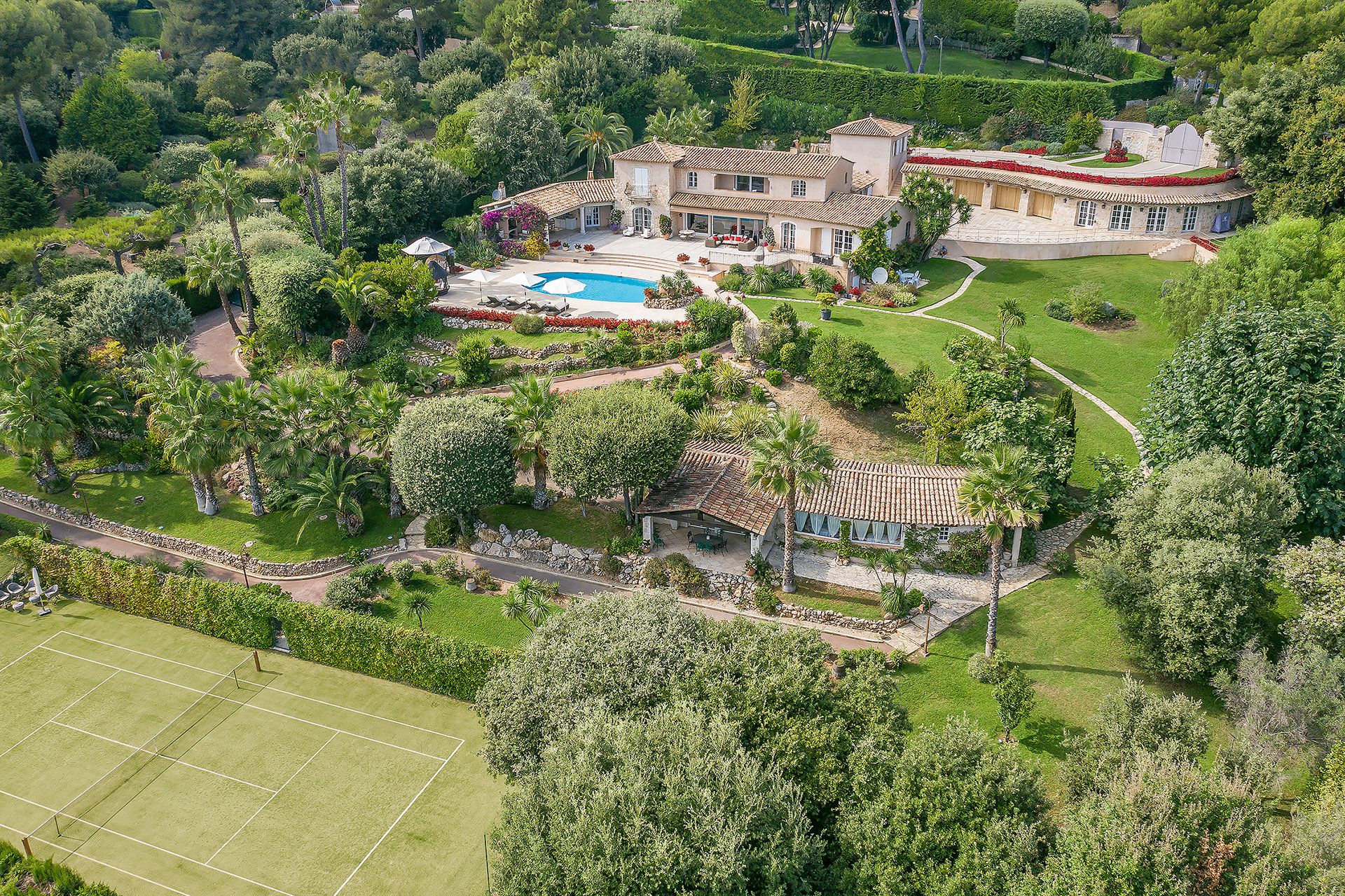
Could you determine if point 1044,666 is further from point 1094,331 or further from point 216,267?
point 216,267

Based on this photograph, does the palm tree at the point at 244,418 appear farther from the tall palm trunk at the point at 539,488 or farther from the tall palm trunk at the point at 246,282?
the tall palm trunk at the point at 246,282

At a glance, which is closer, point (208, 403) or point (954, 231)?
point (208, 403)

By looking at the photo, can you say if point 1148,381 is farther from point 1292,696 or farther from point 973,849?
point 973,849

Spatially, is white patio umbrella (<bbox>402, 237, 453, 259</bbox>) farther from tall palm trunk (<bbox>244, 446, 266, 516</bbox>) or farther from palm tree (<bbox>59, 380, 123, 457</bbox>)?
tall palm trunk (<bbox>244, 446, 266, 516</bbox>)

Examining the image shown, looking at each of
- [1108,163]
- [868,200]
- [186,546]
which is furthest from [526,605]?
[1108,163]

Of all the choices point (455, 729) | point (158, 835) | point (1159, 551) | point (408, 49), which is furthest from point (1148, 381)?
point (408, 49)

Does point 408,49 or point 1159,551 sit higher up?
point 408,49

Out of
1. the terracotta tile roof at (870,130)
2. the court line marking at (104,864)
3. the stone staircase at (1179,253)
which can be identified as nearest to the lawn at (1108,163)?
the stone staircase at (1179,253)
